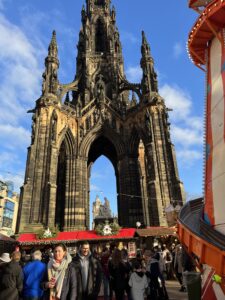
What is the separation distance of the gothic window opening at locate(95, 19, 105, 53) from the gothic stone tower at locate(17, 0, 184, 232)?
4616 millimetres

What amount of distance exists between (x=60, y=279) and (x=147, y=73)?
24967 mm

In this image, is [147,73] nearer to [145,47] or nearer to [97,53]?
[145,47]

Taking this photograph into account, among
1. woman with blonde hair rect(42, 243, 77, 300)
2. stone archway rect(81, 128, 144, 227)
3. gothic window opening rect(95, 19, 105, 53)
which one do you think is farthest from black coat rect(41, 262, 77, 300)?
gothic window opening rect(95, 19, 105, 53)

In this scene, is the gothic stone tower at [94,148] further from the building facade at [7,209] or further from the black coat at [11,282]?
the building facade at [7,209]

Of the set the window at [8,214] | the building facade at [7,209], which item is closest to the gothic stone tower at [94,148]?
the building facade at [7,209]

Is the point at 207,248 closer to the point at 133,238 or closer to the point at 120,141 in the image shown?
the point at 133,238

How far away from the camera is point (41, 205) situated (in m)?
19.1

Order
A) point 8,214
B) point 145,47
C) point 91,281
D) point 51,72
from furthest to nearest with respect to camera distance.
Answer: point 8,214 → point 145,47 → point 51,72 → point 91,281

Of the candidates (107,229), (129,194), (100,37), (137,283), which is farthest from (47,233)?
(100,37)

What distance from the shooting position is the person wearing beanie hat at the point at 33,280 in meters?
3.38

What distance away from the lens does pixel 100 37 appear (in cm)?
3581

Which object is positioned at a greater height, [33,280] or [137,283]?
[33,280]

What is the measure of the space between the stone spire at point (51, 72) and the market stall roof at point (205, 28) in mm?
18307

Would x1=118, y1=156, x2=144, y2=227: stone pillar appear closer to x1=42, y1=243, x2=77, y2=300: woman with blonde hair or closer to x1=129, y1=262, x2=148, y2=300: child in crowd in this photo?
x1=129, y1=262, x2=148, y2=300: child in crowd
